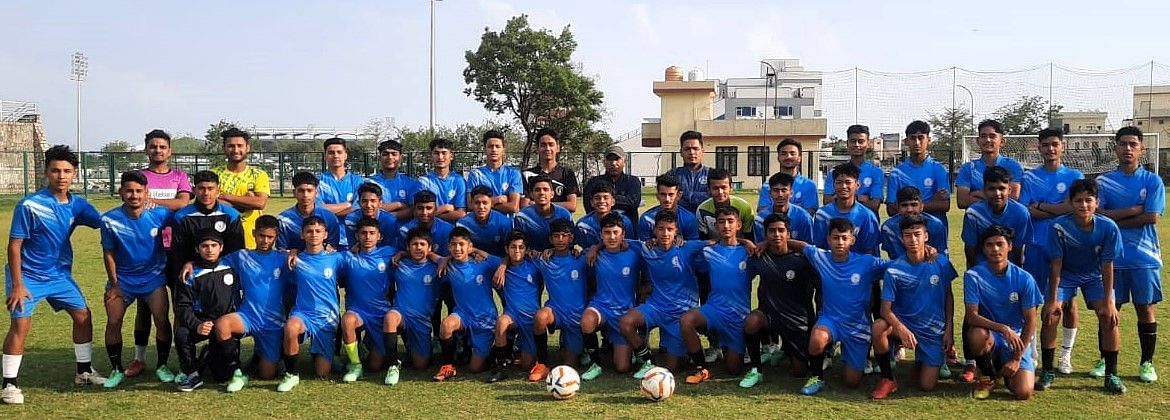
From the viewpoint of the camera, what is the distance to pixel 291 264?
5.30 metres

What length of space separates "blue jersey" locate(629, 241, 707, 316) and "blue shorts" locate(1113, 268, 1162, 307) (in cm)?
250

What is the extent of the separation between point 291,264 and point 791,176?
3294 millimetres

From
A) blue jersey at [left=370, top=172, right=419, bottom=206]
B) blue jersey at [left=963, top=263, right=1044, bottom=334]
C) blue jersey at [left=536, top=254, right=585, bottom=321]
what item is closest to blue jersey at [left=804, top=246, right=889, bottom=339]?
blue jersey at [left=963, top=263, right=1044, bottom=334]

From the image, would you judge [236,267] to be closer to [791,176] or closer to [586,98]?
[791,176]

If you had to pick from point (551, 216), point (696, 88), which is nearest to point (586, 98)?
point (696, 88)

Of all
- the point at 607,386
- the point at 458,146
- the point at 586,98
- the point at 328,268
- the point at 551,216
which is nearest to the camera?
the point at 607,386

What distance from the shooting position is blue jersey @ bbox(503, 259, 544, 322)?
216 inches

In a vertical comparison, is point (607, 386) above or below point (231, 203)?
below

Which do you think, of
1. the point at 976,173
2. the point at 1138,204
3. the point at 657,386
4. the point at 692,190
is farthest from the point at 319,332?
the point at 1138,204

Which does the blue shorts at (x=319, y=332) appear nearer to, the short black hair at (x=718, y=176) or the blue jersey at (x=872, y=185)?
the short black hair at (x=718, y=176)

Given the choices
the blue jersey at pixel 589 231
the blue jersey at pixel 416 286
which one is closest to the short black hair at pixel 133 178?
the blue jersey at pixel 416 286

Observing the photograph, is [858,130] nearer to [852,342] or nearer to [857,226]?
[857,226]

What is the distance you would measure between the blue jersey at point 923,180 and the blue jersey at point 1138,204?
37.1 inches

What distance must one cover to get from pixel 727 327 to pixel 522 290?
4.44ft
